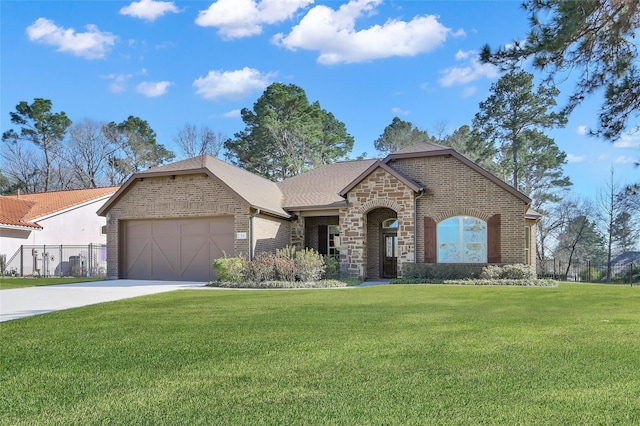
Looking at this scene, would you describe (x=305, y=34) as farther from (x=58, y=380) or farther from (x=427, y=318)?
(x=58, y=380)

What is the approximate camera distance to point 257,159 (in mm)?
41000

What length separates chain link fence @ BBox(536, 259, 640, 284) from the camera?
85.9 feet

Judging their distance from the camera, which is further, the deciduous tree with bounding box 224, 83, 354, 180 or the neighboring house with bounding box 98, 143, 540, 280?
the deciduous tree with bounding box 224, 83, 354, 180

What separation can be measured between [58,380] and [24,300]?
8.55m

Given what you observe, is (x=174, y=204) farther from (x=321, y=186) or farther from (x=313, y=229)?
(x=321, y=186)

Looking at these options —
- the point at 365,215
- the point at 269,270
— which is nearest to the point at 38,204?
the point at 269,270

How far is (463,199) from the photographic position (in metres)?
18.7

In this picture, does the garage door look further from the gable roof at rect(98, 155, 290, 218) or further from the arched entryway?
the arched entryway

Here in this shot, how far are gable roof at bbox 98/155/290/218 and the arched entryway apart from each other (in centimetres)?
378

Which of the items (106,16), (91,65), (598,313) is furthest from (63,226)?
(598,313)

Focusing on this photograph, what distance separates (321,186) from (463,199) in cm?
711

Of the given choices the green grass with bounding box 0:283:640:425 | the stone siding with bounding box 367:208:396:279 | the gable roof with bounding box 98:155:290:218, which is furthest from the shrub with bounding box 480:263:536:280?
the gable roof with bounding box 98:155:290:218

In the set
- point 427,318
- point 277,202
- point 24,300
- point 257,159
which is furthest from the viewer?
point 257,159

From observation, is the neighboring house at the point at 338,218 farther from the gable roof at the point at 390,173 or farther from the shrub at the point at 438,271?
the shrub at the point at 438,271
